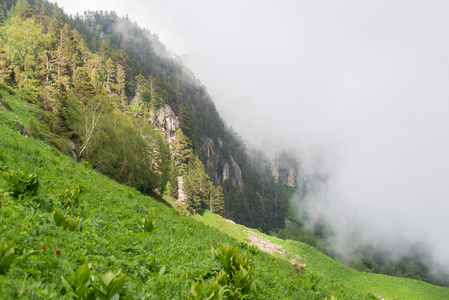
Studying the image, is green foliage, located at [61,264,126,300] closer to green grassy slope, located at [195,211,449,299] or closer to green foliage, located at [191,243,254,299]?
green foliage, located at [191,243,254,299]

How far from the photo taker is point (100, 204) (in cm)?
733

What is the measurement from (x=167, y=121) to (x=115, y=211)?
79.1m

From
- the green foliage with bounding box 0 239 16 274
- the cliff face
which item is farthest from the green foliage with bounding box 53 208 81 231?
the cliff face

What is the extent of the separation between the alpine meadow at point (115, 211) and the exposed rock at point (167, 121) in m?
0.47

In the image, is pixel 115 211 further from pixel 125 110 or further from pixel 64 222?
pixel 125 110

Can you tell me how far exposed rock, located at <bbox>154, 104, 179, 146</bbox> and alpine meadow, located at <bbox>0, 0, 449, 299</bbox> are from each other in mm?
470

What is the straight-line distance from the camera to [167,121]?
3238 inches

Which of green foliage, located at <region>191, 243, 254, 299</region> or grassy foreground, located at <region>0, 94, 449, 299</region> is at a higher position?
green foliage, located at <region>191, 243, 254, 299</region>

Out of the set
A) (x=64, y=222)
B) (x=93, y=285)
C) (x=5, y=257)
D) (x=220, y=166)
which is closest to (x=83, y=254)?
(x=64, y=222)

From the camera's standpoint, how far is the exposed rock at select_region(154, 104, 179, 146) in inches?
3118

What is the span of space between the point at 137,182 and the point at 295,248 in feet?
103

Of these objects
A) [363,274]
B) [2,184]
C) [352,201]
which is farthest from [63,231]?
[352,201]

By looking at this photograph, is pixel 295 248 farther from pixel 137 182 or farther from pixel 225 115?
pixel 225 115

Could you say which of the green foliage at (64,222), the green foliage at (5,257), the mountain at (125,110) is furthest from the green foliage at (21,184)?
the mountain at (125,110)
